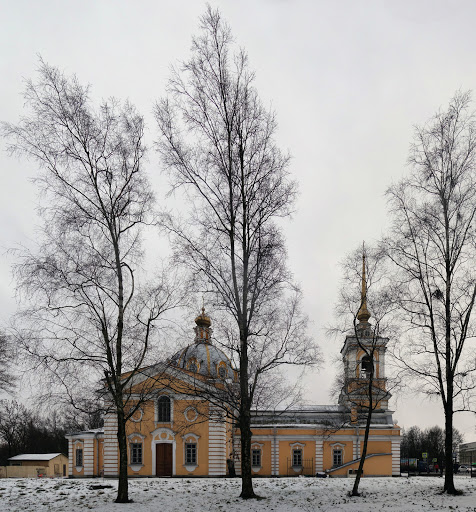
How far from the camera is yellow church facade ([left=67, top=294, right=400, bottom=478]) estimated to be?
3659 cm

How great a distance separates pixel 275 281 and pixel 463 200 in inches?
300

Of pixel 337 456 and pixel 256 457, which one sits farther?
pixel 337 456

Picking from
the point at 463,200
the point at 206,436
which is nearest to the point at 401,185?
the point at 463,200

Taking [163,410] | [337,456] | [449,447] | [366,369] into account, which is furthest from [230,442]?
[449,447]

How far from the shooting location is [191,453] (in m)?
37.4

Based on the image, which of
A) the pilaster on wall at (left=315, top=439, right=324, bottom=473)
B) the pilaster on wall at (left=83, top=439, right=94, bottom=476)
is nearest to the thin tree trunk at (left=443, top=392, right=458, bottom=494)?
the pilaster on wall at (left=315, top=439, right=324, bottom=473)

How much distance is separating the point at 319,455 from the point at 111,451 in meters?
16.6

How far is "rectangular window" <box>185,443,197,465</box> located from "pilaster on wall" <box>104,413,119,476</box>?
4.75m

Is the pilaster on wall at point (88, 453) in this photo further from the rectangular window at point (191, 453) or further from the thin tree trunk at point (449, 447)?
the thin tree trunk at point (449, 447)

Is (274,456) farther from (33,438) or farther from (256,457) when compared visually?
(33,438)

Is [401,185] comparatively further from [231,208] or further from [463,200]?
[231,208]

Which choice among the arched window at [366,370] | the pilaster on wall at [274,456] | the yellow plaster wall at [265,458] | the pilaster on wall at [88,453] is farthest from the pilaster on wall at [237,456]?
the arched window at [366,370]

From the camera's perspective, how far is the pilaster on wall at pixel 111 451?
1385 inches

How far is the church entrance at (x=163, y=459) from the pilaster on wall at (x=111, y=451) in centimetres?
287
